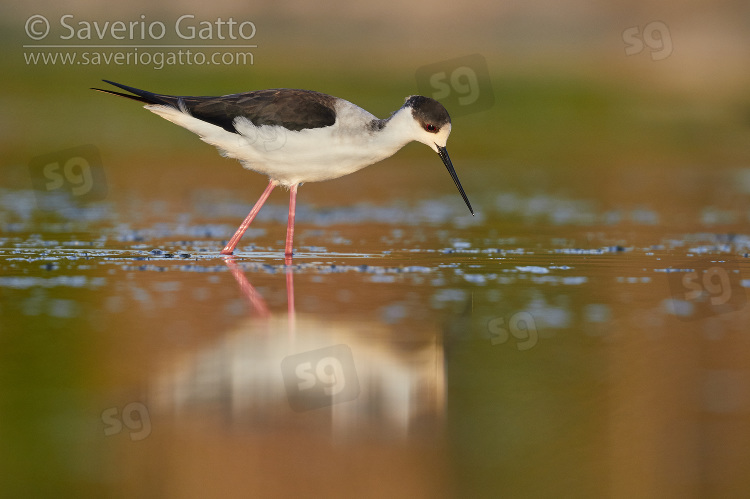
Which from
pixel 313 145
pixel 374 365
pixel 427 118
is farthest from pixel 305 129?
pixel 374 365

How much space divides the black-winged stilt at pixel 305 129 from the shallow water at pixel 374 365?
0.75 m

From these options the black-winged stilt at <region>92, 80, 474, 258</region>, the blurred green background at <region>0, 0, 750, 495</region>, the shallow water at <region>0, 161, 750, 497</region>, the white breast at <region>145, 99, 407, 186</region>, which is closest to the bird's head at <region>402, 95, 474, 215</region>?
the black-winged stilt at <region>92, 80, 474, 258</region>

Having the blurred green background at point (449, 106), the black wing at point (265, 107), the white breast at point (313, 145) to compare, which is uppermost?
the blurred green background at point (449, 106)

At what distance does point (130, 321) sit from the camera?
6.95 metres

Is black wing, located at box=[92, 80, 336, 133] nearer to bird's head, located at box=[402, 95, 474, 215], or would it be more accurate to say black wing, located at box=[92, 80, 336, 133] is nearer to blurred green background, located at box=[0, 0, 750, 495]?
bird's head, located at box=[402, 95, 474, 215]

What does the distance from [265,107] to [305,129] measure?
40cm

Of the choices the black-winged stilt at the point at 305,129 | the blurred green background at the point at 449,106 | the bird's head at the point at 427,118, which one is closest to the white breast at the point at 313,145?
the black-winged stilt at the point at 305,129

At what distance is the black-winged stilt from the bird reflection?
2576 mm

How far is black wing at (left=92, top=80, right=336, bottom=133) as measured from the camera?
929 cm

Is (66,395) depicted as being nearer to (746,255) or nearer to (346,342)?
(346,342)

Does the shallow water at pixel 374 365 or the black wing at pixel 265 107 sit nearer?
the shallow water at pixel 374 365

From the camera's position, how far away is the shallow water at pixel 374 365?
473 centimetres

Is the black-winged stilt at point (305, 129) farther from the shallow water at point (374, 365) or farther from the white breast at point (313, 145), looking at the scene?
the shallow water at point (374, 365)

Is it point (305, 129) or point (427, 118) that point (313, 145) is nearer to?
point (305, 129)
